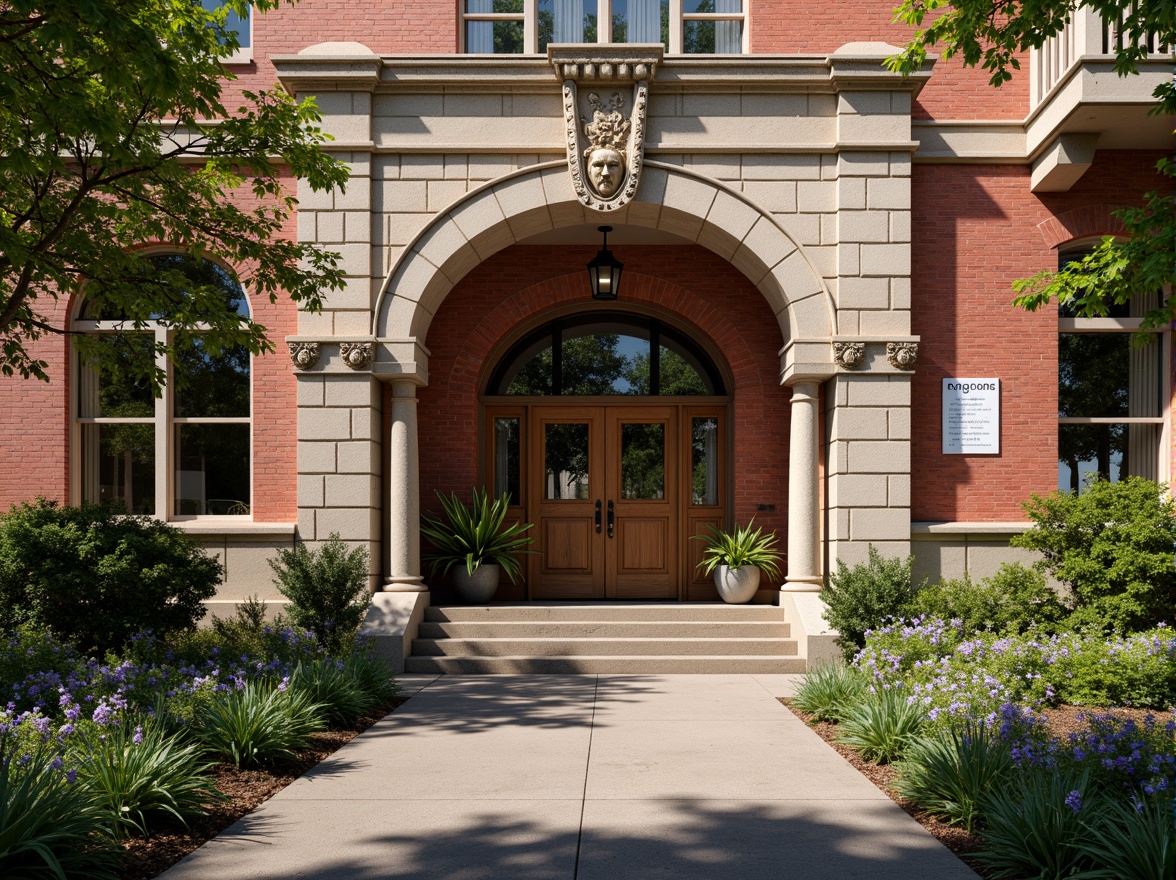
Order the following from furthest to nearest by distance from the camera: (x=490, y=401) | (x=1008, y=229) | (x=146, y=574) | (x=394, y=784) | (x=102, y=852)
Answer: (x=490, y=401) → (x=1008, y=229) → (x=146, y=574) → (x=394, y=784) → (x=102, y=852)

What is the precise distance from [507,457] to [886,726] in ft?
27.0


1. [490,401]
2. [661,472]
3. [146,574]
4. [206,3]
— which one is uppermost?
[206,3]

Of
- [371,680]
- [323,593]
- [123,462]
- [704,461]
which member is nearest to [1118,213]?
[704,461]

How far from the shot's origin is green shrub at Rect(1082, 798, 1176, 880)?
3.99m

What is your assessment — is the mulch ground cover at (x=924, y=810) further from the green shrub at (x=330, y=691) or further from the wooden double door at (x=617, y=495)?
the wooden double door at (x=617, y=495)

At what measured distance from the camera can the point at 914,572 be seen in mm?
11867

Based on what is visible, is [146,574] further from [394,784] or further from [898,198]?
[898,198]

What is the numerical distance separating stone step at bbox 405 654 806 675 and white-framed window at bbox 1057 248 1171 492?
15.6 ft

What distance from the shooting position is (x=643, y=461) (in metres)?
14.2

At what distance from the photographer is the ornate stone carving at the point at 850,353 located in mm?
11594

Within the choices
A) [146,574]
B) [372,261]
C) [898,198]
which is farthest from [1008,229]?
[146,574]

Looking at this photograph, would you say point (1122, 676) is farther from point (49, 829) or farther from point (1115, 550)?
point (49, 829)

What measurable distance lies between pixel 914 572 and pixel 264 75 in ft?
33.3

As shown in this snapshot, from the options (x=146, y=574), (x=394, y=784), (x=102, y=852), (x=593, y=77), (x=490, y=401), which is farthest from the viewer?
(x=490, y=401)
